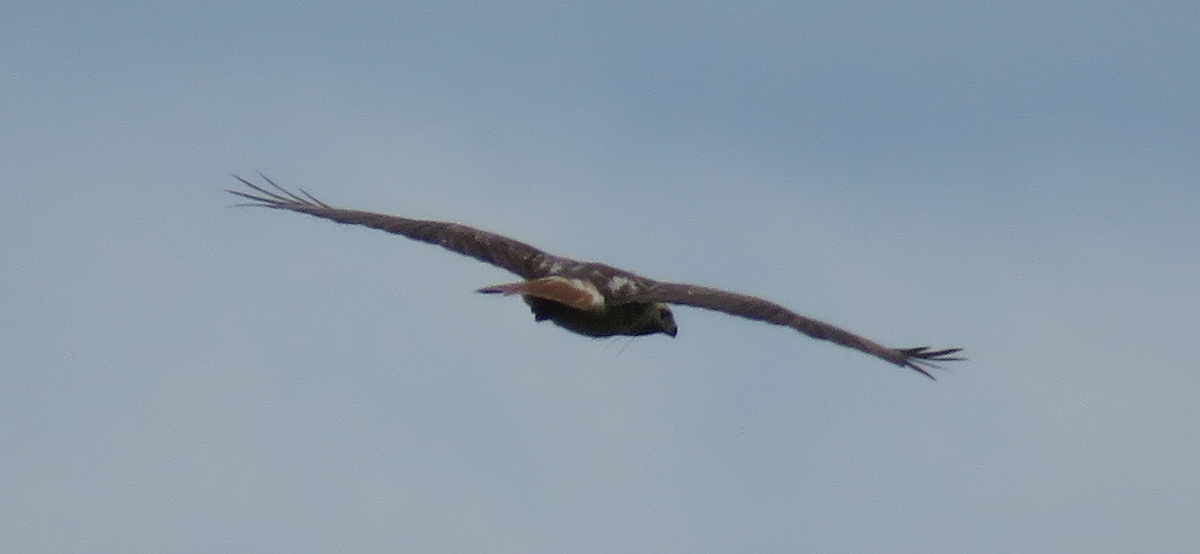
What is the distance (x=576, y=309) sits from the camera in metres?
22.8

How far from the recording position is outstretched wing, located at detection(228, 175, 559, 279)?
24359 mm

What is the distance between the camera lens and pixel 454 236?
24.9 m

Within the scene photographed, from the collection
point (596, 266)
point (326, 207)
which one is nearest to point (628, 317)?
point (596, 266)

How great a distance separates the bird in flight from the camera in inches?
869

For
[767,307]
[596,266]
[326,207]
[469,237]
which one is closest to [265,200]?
[326,207]

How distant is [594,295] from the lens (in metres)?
22.8

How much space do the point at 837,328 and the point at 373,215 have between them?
19.1 ft

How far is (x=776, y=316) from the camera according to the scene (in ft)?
72.4

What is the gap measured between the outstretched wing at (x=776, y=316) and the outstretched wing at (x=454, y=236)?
181 cm

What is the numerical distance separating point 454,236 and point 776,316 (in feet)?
14.2

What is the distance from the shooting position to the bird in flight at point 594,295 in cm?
2208

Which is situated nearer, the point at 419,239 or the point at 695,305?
the point at 695,305

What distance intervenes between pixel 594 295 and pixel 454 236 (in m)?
2.64

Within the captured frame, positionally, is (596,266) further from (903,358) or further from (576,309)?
(903,358)
